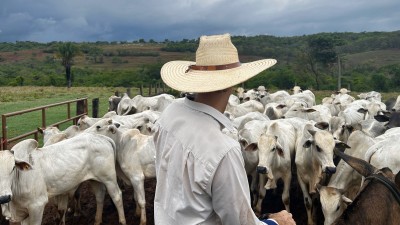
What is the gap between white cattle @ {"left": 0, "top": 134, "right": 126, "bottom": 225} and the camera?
575 cm

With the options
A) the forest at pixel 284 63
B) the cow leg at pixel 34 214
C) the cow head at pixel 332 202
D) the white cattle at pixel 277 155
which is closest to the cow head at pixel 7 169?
the cow leg at pixel 34 214

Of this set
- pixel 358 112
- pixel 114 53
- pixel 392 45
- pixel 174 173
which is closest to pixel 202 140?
pixel 174 173

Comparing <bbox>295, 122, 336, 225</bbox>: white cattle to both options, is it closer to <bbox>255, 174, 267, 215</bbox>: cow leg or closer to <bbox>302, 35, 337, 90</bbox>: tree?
<bbox>255, 174, 267, 215</bbox>: cow leg

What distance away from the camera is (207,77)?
222 centimetres

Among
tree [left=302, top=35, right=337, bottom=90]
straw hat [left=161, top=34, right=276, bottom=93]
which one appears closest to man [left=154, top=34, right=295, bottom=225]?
straw hat [left=161, top=34, right=276, bottom=93]

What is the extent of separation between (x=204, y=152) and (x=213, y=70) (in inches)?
18.8

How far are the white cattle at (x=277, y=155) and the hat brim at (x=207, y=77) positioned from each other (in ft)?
14.6

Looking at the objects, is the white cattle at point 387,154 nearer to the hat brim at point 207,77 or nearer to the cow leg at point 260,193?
the cow leg at point 260,193

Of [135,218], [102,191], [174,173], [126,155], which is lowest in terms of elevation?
[135,218]

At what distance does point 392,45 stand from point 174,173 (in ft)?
244

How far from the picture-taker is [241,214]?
2.00 m

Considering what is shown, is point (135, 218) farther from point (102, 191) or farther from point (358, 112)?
point (358, 112)

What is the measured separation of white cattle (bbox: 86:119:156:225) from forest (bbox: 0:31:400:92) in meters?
7.70

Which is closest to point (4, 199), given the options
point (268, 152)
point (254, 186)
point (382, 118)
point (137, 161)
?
point (137, 161)
